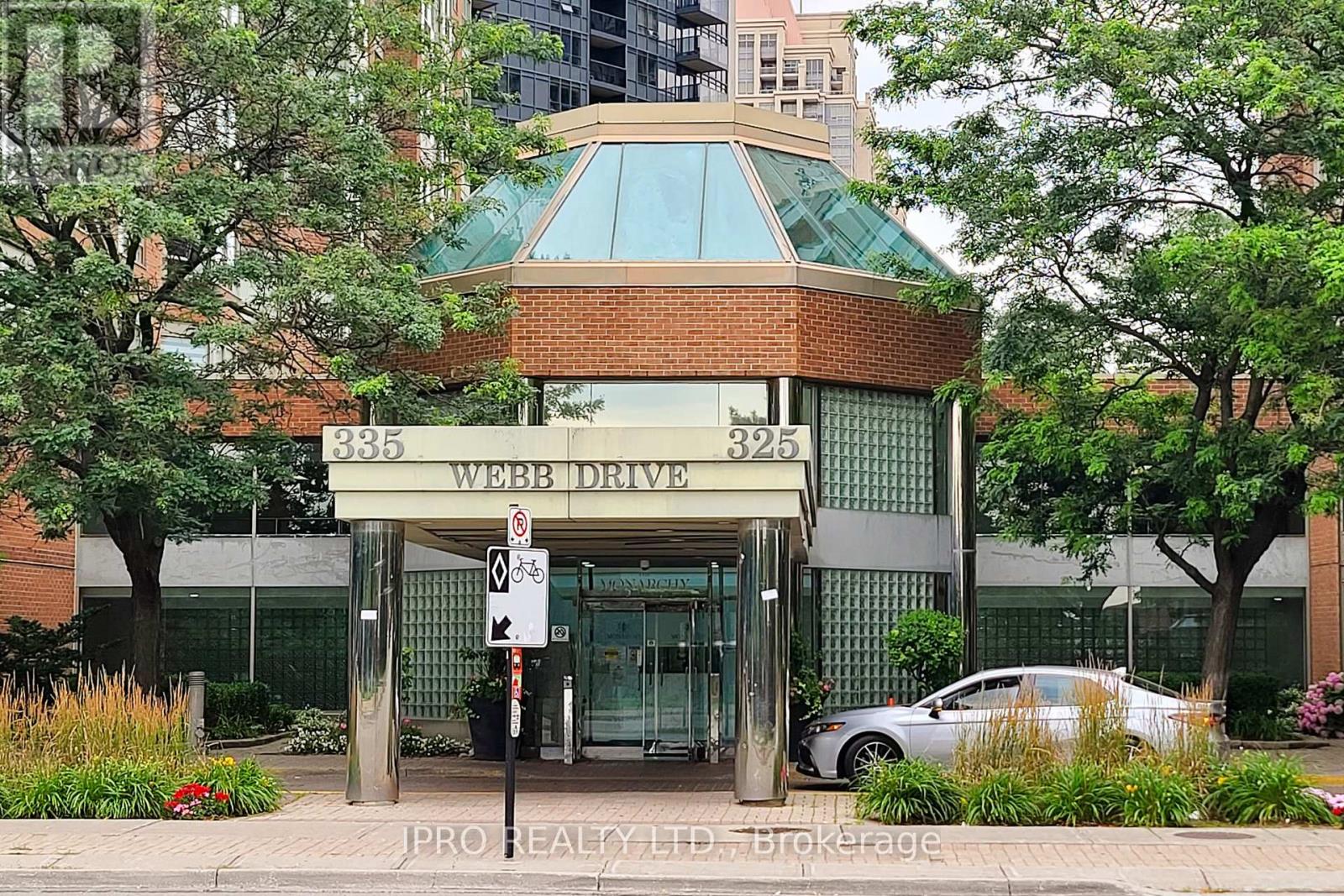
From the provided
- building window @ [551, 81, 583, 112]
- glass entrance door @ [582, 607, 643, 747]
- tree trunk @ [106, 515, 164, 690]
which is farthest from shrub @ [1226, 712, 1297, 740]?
building window @ [551, 81, 583, 112]

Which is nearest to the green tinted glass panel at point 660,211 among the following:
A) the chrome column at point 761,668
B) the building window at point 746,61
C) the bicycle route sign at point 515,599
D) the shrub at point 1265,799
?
the chrome column at point 761,668

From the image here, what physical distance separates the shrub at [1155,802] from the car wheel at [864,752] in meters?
4.20

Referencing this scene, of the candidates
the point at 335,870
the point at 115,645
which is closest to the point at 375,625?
the point at 335,870

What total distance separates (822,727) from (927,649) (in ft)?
10.3

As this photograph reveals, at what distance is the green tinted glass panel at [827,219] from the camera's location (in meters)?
24.7

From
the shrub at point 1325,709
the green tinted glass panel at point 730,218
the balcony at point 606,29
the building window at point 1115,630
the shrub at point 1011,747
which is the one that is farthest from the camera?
the balcony at point 606,29

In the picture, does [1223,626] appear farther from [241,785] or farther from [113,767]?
[113,767]

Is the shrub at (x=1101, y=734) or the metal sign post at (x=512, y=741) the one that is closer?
the metal sign post at (x=512, y=741)

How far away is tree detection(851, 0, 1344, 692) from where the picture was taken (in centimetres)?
2017

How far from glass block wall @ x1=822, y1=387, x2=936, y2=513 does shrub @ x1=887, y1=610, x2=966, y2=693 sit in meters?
2.20

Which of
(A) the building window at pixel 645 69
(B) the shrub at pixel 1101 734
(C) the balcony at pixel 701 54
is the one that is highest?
(C) the balcony at pixel 701 54

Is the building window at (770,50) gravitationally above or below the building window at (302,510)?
above

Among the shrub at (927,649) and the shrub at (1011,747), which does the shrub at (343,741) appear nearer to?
the shrub at (927,649)

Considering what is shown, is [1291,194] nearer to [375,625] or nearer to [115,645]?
[375,625]
